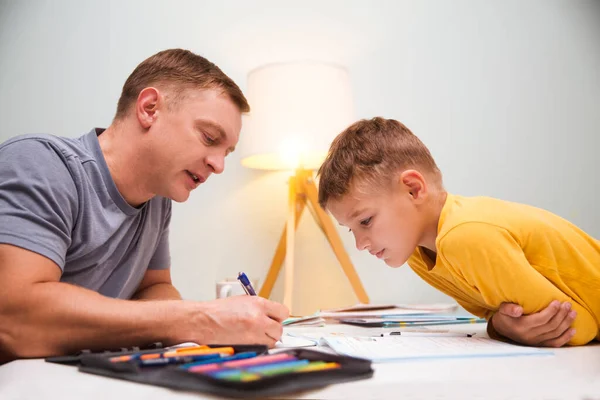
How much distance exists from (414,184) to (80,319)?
0.69 m

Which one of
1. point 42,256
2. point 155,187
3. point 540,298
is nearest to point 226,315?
point 42,256

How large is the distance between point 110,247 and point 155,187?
0.50 ft

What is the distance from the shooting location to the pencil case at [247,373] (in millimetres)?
448

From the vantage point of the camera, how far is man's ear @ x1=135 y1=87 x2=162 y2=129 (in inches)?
43.1

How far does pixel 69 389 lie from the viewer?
527 millimetres

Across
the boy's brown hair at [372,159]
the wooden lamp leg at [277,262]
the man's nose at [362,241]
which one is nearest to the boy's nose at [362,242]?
the man's nose at [362,241]

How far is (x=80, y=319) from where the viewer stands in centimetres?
74

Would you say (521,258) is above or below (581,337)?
above

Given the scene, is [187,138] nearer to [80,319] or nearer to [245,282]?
[245,282]

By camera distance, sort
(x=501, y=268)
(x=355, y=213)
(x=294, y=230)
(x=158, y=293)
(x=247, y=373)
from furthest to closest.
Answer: (x=294, y=230) → (x=158, y=293) → (x=355, y=213) → (x=501, y=268) → (x=247, y=373)

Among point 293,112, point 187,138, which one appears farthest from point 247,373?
point 293,112

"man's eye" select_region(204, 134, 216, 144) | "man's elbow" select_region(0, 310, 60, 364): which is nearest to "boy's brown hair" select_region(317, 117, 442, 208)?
"man's eye" select_region(204, 134, 216, 144)

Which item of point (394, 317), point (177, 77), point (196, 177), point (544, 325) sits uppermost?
point (177, 77)

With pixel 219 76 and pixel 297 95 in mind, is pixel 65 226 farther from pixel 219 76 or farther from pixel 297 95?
pixel 297 95
